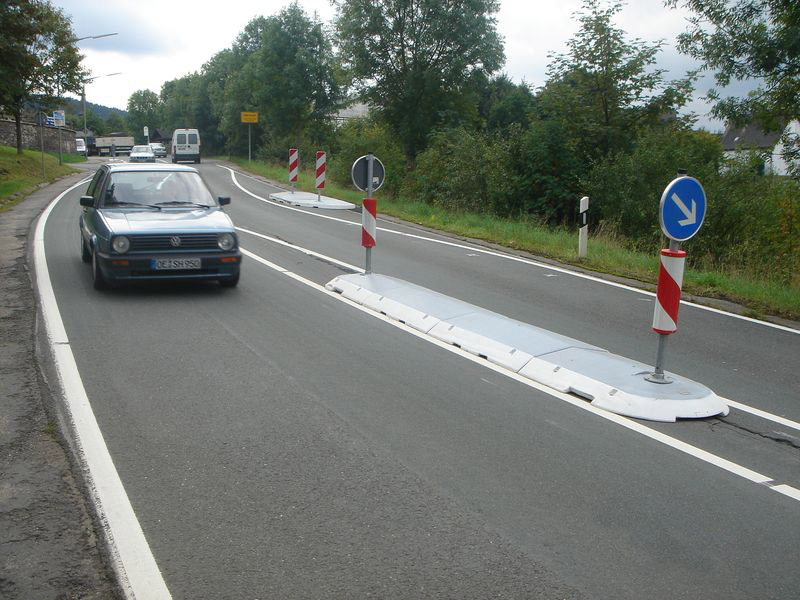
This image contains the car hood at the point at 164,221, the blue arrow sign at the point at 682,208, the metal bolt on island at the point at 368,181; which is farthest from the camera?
the metal bolt on island at the point at 368,181

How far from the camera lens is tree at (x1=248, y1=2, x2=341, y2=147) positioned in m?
55.2

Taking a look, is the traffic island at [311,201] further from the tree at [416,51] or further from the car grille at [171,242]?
the car grille at [171,242]

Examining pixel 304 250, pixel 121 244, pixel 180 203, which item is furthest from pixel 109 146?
pixel 121 244

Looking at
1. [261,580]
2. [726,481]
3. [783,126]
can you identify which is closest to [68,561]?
[261,580]

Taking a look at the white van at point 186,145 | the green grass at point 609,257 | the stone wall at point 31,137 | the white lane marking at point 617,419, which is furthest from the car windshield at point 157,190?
the white van at point 186,145

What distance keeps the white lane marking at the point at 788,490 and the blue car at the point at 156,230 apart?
7.35m

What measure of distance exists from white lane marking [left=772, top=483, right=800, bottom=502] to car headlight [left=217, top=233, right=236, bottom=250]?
743 cm

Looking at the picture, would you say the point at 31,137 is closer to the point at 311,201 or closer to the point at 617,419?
the point at 311,201

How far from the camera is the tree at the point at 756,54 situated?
1248 cm

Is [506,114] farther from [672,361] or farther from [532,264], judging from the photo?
[672,361]

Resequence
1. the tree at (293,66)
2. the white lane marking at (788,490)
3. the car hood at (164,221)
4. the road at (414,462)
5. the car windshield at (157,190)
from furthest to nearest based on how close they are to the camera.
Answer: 1. the tree at (293,66)
2. the car windshield at (157,190)
3. the car hood at (164,221)
4. the white lane marking at (788,490)
5. the road at (414,462)

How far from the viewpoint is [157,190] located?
11.5 m

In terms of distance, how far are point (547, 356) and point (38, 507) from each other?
464cm

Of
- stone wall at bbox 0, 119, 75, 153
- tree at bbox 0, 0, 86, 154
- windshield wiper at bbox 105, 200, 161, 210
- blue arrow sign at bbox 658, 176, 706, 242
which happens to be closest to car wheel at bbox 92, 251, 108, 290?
windshield wiper at bbox 105, 200, 161, 210
